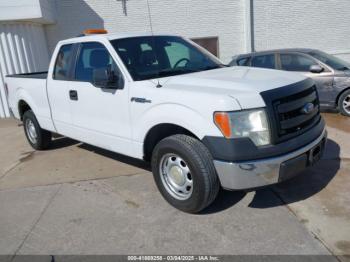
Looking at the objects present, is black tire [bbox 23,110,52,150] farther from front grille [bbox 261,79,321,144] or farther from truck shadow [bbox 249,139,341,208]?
front grille [bbox 261,79,321,144]

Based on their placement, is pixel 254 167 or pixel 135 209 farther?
pixel 135 209

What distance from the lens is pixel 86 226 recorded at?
364cm

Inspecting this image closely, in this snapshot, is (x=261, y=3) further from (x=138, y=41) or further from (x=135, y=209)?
(x=135, y=209)

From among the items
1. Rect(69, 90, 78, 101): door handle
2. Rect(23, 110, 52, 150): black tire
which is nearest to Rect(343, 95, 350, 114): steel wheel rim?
Rect(69, 90, 78, 101): door handle

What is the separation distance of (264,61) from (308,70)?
109 cm

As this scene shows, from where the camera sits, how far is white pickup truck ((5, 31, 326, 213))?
310cm

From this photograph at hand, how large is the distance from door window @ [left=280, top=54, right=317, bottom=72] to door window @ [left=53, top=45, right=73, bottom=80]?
5252 mm

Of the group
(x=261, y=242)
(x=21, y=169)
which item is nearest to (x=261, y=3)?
(x=21, y=169)

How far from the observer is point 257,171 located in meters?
3.09

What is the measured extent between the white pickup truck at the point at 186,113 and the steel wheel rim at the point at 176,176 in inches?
0.5

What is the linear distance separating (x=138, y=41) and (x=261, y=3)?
992cm

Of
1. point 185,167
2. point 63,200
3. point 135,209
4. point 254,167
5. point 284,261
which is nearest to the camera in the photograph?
point 284,261

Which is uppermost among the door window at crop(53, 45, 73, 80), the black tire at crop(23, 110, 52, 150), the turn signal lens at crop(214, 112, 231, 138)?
the door window at crop(53, 45, 73, 80)

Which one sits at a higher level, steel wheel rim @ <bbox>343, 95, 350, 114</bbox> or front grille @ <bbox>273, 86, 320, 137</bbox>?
front grille @ <bbox>273, 86, 320, 137</bbox>
